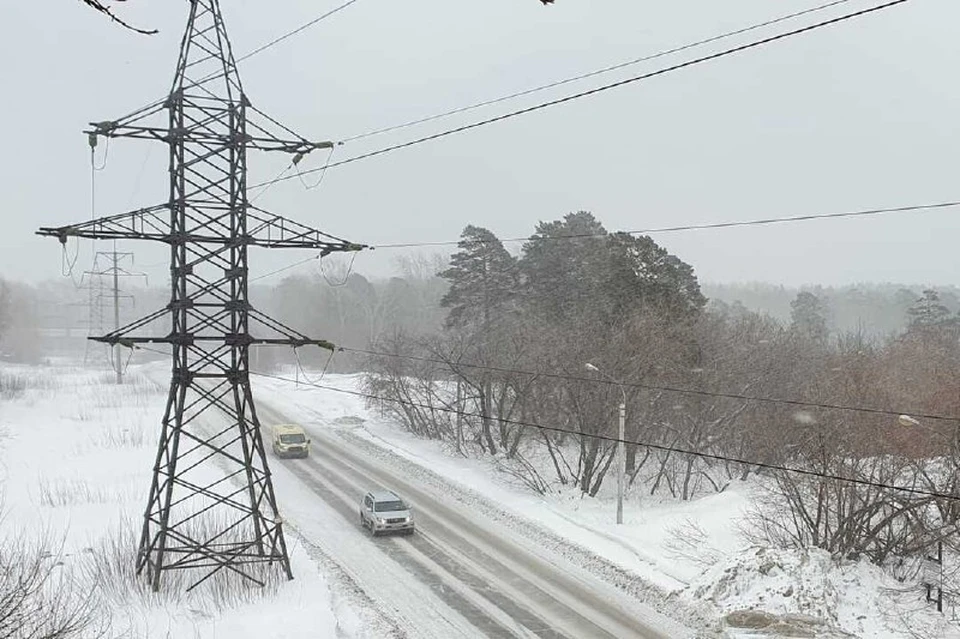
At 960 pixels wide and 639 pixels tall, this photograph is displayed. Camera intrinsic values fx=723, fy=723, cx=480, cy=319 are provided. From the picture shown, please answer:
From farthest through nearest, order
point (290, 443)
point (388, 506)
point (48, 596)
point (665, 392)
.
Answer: point (290, 443) → point (665, 392) → point (388, 506) → point (48, 596)

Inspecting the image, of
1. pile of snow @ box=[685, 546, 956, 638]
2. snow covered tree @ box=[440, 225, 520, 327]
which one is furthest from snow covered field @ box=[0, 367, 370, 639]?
snow covered tree @ box=[440, 225, 520, 327]

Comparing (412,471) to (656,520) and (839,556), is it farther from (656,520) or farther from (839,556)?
(839,556)

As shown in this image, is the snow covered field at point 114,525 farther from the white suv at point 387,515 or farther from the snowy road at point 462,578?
the white suv at point 387,515

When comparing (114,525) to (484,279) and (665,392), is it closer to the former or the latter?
(665,392)

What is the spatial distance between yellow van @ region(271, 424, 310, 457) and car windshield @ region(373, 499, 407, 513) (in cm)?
1423

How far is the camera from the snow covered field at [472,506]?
53.8 ft

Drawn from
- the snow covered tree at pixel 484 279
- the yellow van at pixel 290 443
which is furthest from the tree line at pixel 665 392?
the yellow van at pixel 290 443

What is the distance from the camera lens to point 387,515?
24516mm

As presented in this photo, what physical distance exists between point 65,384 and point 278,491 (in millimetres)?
50715

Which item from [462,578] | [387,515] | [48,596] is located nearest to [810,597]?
[462,578]

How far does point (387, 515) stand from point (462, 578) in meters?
4.94

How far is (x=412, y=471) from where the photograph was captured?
35188 millimetres

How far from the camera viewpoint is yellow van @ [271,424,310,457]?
37750 mm

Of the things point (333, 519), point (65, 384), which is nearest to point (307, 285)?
point (65, 384)
